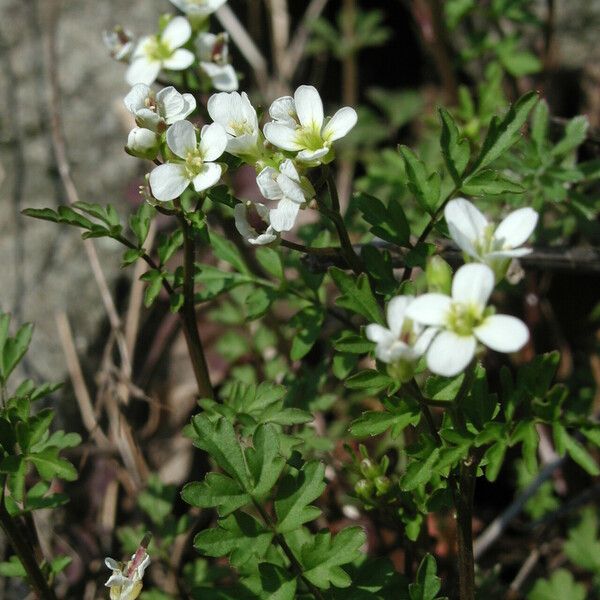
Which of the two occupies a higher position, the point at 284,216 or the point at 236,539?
the point at 284,216

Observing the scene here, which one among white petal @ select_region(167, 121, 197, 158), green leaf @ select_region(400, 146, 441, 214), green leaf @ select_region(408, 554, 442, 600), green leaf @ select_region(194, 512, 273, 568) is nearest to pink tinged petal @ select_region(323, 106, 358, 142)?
green leaf @ select_region(400, 146, 441, 214)

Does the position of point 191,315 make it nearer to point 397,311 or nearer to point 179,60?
point 397,311

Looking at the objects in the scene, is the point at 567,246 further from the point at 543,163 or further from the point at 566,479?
the point at 566,479

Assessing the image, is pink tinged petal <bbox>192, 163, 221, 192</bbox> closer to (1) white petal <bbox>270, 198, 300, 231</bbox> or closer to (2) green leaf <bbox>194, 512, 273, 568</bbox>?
(1) white petal <bbox>270, 198, 300, 231</bbox>

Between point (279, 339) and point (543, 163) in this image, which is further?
point (279, 339)

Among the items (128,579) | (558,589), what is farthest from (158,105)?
(558,589)

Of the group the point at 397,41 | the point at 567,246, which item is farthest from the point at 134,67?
the point at 397,41
